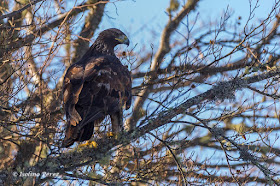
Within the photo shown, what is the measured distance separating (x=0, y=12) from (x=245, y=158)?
6059mm

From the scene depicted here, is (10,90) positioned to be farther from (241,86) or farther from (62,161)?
(241,86)

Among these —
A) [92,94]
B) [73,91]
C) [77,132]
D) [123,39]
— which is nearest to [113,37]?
[123,39]

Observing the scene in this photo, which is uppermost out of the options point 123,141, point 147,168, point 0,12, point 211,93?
point 0,12

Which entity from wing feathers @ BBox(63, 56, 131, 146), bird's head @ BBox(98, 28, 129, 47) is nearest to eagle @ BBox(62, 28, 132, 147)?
wing feathers @ BBox(63, 56, 131, 146)

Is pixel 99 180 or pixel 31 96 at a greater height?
pixel 31 96

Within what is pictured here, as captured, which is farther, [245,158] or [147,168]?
[147,168]

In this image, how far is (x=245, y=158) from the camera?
492cm

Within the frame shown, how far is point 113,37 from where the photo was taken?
6887 mm

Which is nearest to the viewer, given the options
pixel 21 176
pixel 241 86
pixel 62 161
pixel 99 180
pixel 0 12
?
pixel 21 176

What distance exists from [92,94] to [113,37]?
2091 mm

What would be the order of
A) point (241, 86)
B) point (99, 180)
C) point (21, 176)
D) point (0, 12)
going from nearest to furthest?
point (21, 176), point (99, 180), point (241, 86), point (0, 12)

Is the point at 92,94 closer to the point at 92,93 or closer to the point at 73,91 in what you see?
the point at 92,93

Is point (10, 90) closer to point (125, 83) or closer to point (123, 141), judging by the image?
point (125, 83)

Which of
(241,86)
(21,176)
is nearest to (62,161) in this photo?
(21,176)
